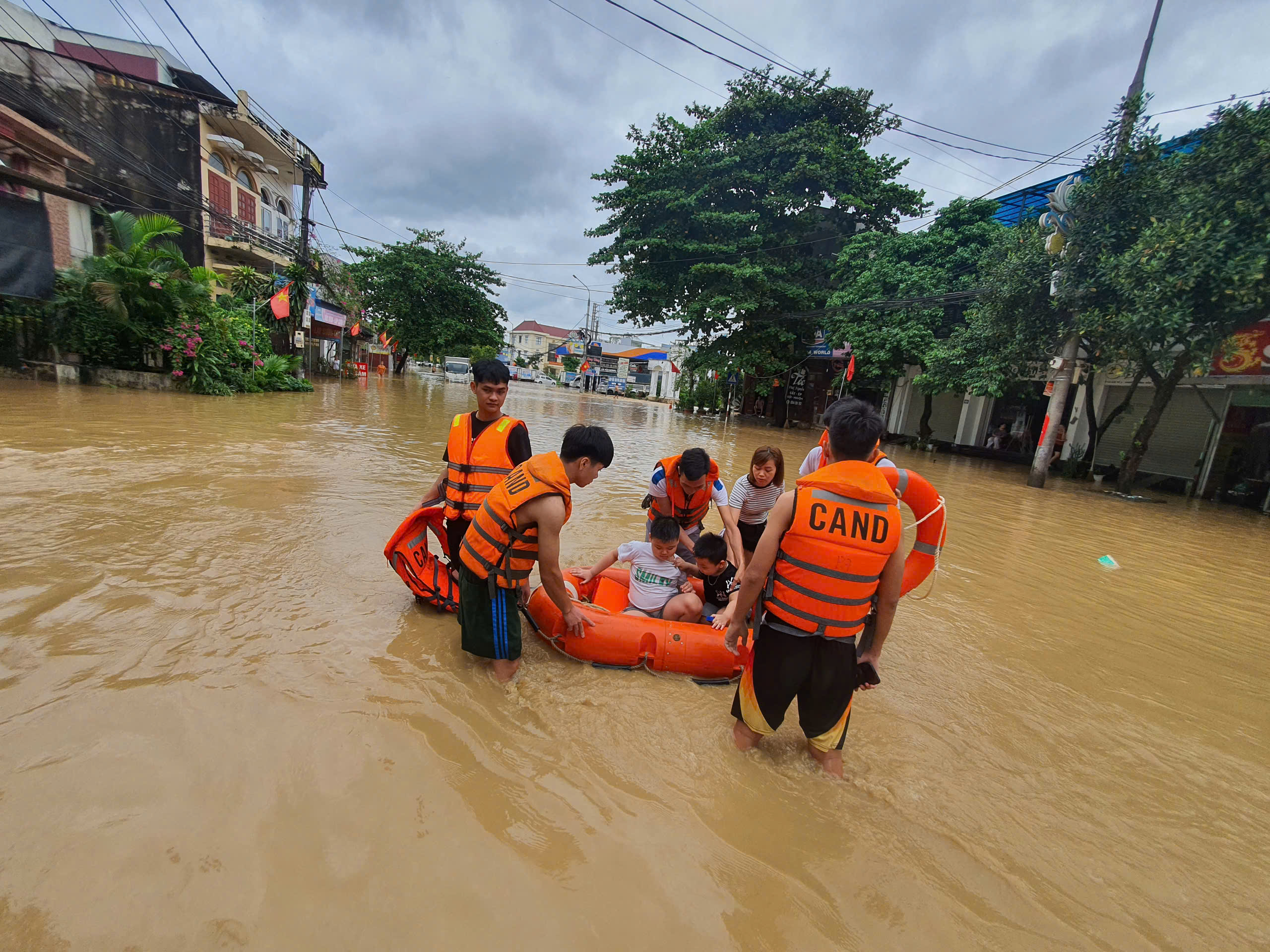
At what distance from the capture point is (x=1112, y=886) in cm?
216

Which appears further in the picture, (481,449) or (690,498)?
(690,498)

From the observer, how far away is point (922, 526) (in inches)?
98.1

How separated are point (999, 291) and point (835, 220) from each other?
37.1ft

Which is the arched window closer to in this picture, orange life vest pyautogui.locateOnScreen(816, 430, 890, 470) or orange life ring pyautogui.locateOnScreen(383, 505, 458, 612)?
orange life ring pyautogui.locateOnScreen(383, 505, 458, 612)

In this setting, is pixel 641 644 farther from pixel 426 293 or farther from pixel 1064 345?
pixel 426 293

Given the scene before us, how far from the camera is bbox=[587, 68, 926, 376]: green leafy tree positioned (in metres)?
20.9

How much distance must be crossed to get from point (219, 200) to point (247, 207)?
6.64 feet

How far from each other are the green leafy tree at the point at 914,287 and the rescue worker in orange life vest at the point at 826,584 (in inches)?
597

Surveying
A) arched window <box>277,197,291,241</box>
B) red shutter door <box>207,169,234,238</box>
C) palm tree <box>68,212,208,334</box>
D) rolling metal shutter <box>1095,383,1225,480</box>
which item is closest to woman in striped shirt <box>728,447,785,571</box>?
rolling metal shutter <box>1095,383,1225,480</box>

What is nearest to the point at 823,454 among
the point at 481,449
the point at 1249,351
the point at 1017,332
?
the point at 481,449

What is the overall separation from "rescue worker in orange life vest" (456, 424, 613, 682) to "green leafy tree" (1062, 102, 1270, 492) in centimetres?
1119

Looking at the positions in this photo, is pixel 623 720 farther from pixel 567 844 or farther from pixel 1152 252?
pixel 1152 252

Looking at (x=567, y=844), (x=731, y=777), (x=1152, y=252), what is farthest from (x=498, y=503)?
(x=1152, y=252)

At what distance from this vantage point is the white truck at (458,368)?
41.0 m
